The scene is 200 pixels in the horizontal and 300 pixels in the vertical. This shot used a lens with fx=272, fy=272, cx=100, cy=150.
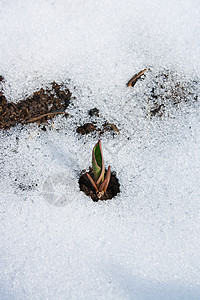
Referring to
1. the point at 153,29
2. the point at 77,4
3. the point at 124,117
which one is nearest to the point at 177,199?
the point at 124,117

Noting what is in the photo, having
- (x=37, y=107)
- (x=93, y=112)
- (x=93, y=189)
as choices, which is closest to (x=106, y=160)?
(x=93, y=189)

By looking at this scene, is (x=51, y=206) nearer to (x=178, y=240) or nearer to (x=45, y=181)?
(x=45, y=181)

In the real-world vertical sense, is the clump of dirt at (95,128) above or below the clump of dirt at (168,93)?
below

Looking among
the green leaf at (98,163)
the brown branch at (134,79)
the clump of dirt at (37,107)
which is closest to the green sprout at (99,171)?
the green leaf at (98,163)

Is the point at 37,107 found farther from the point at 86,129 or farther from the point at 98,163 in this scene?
the point at 98,163

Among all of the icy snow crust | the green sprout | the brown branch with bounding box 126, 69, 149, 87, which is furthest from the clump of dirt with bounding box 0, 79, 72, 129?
the green sprout

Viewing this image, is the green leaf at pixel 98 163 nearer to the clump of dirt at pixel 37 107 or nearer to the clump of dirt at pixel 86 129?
the clump of dirt at pixel 86 129
